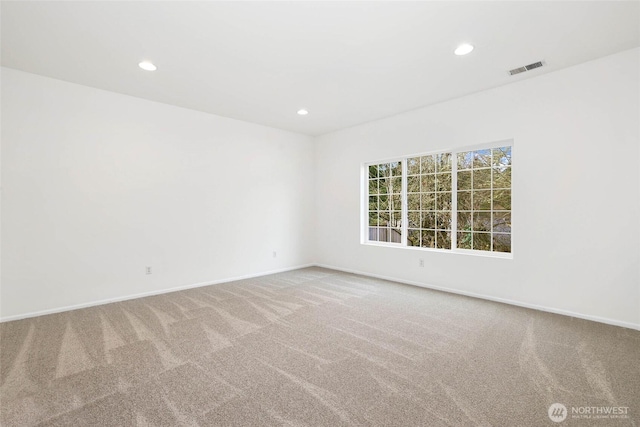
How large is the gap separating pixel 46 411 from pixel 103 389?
0.28 m

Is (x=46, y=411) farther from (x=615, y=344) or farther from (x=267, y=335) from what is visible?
(x=615, y=344)

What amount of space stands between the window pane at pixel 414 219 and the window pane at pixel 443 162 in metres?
0.80

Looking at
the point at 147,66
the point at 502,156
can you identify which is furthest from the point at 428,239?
the point at 147,66

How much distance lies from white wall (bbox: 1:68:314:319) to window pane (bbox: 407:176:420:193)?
8.09ft

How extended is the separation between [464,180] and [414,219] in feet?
3.32

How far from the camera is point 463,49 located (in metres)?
2.90

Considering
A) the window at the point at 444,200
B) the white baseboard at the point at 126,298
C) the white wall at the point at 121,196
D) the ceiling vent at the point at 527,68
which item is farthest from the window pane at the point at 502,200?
the white baseboard at the point at 126,298

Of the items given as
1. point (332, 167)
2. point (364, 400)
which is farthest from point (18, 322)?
point (332, 167)

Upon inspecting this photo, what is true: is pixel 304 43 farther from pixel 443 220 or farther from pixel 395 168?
pixel 443 220

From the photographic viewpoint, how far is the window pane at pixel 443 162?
177 inches

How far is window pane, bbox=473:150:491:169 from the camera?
13.4 feet

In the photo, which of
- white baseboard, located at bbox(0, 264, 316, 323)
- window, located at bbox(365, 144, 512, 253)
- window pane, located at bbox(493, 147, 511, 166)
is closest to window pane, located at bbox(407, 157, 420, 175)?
window, located at bbox(365, 144, 512, 253)

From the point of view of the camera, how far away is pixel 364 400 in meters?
1.87

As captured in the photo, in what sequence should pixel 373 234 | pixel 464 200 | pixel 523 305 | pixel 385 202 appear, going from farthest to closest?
pixel 373 234 → pixel 385 202 → pixel 464 200 → pixel 523 305
